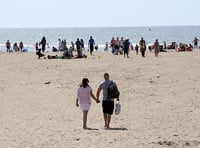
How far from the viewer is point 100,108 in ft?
60.7

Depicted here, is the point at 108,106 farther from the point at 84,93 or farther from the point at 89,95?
the point at 84,93

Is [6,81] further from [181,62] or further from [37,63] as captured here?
[181,62]

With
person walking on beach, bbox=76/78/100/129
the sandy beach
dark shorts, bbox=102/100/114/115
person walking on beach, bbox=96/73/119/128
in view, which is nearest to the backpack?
person walking on beach, bbox=96/73/119/128

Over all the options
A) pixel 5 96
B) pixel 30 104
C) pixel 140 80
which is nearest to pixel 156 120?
pixel 30 104

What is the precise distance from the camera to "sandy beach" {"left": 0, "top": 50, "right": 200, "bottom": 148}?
43.6 ft

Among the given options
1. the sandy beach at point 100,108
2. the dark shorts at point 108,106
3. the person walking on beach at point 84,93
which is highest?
the person walking on beach at point 84,93

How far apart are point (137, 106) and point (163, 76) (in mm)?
7711

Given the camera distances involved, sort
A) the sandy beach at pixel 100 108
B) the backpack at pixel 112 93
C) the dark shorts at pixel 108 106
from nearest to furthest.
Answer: the sandy beach at pixel 100 108
the backpack at pixel 112 93
the dark shorts at pixel 108 106

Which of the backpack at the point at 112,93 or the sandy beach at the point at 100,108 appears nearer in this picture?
the sandy beach at the point at 100,108

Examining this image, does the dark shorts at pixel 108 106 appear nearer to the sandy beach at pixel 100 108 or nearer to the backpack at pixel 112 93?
the backpack at pixel 112 93

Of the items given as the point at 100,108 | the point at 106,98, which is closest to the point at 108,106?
the point at 106,98

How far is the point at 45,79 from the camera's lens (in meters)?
26.7

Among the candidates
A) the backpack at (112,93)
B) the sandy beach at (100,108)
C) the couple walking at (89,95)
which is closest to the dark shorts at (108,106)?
the couple walking at (89,95)

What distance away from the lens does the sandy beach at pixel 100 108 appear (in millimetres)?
13281
